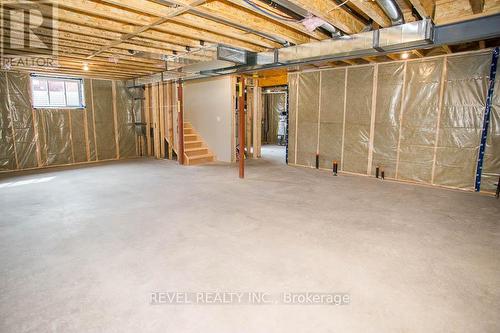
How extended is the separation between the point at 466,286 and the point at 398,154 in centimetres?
391

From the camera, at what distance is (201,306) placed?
75.5 inches

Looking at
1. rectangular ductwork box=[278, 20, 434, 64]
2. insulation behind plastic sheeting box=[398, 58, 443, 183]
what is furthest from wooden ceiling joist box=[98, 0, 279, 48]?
insulation behind plastic sheeting box=[398, 58, 443, 183]

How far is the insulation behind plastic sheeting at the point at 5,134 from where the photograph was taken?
6.50 meters

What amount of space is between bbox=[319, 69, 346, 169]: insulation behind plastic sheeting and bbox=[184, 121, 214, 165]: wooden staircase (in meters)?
3.23

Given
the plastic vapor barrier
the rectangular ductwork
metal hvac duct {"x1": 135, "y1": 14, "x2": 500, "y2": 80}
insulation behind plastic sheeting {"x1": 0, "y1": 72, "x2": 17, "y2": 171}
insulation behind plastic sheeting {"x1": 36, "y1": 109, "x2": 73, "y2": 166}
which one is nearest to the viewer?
metal hvac duct {"x1": 135, "y1": 14, "x2": 500, "y2": 80}

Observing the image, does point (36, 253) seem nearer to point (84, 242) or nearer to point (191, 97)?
point (84, 242)

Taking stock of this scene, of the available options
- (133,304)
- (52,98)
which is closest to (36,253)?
(133,304)

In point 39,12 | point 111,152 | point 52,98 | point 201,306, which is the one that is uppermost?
point 39,12

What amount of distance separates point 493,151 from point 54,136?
9.72 meters

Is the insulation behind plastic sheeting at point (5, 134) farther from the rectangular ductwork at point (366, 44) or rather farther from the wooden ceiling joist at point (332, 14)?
the wooden ceiling joist at point (332, 14)

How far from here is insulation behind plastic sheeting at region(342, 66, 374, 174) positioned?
589cm
